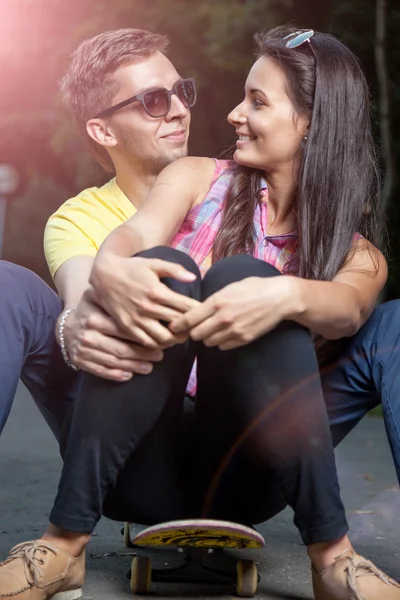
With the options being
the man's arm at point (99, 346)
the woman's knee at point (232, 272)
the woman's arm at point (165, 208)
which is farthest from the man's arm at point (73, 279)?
the woman's knee at point (232, 272)

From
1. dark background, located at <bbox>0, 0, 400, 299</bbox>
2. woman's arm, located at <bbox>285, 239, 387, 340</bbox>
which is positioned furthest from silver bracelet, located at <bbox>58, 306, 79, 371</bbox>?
dark background, located at <bbox>0, 0, 400, 299</bbox>

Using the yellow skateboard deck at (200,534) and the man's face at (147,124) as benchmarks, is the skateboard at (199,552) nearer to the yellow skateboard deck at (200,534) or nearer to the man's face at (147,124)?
the yellow skateboard deck at (200,534)

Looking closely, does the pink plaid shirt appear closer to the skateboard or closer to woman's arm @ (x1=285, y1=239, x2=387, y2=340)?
woman's arm @ (x1=285, y1=239, x2=387, y2=340)

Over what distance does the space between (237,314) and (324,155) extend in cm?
66

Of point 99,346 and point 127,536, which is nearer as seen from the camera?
point 99,346

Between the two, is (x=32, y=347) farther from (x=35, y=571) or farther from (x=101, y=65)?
(x=101, y=65)

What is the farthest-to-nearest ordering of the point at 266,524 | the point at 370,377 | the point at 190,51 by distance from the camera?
1. the point at 190,51
2. the point at 266,524
3. the point at 370,377

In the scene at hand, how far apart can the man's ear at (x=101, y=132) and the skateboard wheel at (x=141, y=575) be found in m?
1.30

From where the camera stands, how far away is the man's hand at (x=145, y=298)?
6.40 ft

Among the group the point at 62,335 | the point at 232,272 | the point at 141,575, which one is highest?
the point at 232,272

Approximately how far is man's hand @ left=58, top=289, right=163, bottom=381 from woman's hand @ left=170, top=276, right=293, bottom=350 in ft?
0.33

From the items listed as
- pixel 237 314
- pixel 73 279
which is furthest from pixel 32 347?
pixel 237 314

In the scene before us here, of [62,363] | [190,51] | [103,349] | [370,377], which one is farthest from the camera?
[190,51]

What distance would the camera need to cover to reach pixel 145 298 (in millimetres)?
1954
